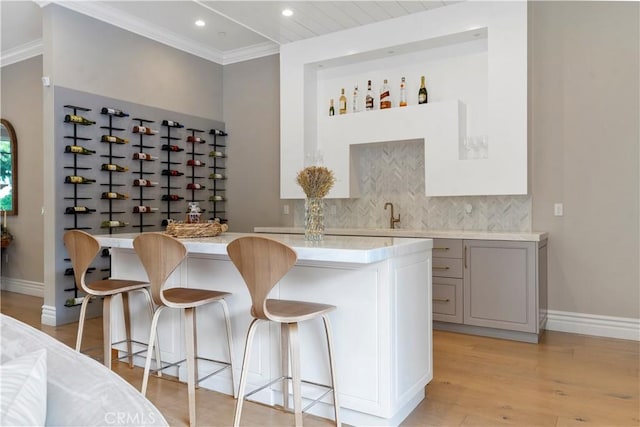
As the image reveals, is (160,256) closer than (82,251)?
Yes

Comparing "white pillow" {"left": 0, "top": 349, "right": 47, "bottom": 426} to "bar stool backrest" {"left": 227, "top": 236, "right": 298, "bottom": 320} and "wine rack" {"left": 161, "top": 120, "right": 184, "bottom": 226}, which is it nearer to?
"bar stool backrest" {"left": 227, "top": 236, "right": 298, "bottom": 320}

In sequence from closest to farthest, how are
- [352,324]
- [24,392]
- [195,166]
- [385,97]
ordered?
[24,392]
[352,324]
[385,97]
[195,166]

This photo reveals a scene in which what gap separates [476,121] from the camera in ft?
14.4

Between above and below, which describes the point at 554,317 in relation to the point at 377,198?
below

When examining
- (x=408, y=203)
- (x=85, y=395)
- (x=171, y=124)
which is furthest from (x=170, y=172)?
(x=85, y=395)

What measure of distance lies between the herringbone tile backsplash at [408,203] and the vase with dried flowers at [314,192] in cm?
234

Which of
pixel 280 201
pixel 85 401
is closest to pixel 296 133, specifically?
pixel 280 201

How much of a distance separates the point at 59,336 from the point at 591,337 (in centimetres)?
465

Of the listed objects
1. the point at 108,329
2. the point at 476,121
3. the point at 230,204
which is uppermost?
the point at 476,121

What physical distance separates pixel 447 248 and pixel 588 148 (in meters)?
1.50

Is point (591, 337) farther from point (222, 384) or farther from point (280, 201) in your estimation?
point (280, 201)

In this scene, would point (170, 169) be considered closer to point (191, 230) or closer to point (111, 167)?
point (111, 167)

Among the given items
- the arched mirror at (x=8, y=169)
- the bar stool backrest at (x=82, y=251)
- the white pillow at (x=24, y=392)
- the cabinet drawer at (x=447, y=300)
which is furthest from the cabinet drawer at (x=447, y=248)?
the arched mirror at (x=8, y=169)

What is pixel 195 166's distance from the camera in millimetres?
5781
